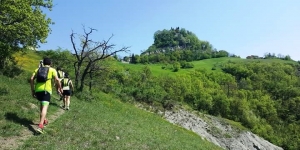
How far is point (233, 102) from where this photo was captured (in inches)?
5448

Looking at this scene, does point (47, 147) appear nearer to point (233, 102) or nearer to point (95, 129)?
point (95, 129)

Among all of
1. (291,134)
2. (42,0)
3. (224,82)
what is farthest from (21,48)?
(224,82)

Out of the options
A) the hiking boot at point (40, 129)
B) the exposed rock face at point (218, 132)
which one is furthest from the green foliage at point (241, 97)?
the hiking boot at point (40, 129)

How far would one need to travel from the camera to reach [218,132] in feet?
220

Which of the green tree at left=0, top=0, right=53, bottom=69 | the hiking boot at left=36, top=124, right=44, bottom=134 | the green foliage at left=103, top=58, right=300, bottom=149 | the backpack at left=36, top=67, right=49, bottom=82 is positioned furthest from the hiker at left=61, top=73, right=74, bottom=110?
the green foliage at left=103, top=58, right=300, bottom=149

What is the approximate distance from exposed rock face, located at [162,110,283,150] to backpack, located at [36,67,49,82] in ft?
158

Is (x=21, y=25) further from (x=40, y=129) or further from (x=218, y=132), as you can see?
(x=218, y=132)

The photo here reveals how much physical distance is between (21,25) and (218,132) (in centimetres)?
5155

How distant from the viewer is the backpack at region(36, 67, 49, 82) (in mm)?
14234

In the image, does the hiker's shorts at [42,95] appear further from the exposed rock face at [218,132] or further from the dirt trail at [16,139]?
the exposed rock face at [218,132]

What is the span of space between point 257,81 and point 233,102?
2739 inches

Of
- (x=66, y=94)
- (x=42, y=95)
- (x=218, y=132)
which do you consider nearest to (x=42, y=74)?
(x=42, y=95)

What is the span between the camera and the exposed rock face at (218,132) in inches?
2457

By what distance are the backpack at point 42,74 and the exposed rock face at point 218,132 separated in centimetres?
4815
